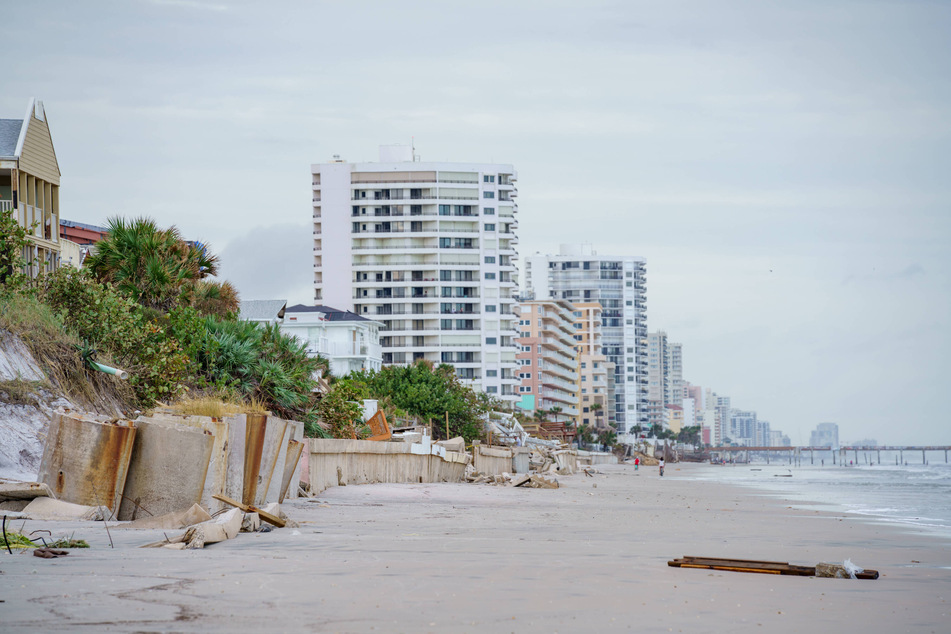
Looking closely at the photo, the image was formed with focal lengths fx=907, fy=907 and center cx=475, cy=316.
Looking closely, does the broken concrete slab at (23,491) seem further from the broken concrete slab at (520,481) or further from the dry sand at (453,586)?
the broken concrete slab at (520,481)

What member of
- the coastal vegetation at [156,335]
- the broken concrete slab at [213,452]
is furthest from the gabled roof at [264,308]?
the broken concrete slab at [213,452]

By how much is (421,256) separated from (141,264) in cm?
8878

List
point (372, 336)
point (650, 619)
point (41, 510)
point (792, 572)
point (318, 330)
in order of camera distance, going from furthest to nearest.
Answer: point (372, 336) → point (318, 330) → point (41, 510) → point (792, 572) → point (650, 619)

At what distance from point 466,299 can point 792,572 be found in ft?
339

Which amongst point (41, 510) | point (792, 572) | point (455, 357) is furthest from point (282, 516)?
point (455, 357)

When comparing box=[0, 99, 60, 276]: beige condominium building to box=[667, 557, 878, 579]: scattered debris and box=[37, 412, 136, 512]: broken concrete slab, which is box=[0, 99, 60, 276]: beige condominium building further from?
box=[667, 557, 878, 579]: scattered debris

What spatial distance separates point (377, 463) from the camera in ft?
91.9

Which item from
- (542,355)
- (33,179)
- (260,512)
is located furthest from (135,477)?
(542,355)

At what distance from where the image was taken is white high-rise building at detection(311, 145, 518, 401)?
111m

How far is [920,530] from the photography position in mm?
19328

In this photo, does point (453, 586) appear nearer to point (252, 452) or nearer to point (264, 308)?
point (252, 452)

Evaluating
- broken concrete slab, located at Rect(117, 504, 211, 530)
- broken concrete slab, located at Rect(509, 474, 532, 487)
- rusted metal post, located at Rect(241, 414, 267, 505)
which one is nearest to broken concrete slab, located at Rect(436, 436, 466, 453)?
broken concrete slab, located at Rect(509, 474, 532, 487)

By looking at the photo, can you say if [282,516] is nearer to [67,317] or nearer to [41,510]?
[41,510]

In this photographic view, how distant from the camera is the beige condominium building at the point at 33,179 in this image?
101 ft
